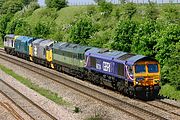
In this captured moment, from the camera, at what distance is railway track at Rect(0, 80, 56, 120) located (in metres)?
24.9

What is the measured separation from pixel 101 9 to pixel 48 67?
80.9ft

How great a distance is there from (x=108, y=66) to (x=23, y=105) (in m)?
8.12

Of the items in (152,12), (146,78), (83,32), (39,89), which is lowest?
(39,89)

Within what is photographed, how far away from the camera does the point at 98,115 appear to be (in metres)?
25.2

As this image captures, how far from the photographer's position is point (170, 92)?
32.2 metres

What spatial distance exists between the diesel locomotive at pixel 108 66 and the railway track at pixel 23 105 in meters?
6.98

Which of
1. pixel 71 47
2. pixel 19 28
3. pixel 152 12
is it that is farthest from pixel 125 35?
pixel 19 28

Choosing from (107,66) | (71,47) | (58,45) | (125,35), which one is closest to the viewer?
(107,66)

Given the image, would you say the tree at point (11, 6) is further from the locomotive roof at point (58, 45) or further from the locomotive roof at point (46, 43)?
the locomotive roof at point (58, 45)

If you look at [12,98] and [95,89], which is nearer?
[12,98]

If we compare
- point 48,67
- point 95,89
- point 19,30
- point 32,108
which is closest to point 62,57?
Result: point 48,67

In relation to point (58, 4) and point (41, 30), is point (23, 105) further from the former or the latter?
point (58, 4)

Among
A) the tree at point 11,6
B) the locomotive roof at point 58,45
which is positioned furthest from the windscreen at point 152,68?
the tree at point 11,6

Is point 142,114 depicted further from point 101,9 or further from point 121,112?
point 101,9
